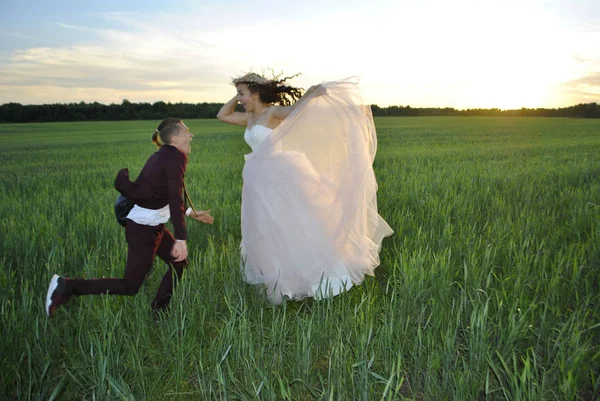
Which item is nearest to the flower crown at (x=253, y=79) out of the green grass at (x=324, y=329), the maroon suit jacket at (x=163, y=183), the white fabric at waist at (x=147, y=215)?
the maroon suit jacket at (x=163, y=183)

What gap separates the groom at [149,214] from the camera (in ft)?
10.4

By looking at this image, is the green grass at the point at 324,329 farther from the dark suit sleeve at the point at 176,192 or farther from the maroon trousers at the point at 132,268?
the dark suit sleeve at the point at 176,192

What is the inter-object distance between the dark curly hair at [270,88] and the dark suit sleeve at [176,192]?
43.0 inches

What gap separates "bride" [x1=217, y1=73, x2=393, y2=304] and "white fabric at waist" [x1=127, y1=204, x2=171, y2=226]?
2.53 ft

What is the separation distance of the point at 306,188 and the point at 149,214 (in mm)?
1226

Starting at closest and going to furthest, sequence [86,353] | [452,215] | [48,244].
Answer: [86,353] → [48,244] → [452,215]

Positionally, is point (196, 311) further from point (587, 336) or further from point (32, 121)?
point (32, 121)

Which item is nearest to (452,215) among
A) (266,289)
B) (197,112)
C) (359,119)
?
(359,119)

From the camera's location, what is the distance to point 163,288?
3.68 m

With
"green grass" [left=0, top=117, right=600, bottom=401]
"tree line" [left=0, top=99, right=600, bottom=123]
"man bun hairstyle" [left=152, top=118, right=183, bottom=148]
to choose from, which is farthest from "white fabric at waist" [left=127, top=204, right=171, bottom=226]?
"tree line" [left=0, top=99, right=600, bottom=123]

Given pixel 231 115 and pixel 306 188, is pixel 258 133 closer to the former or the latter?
pixel 231 115

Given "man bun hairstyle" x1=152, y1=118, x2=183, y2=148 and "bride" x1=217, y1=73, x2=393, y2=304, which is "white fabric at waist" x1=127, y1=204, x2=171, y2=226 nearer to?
"man bun hairstyle" x1=152, y1=118, x2=183, y2=148

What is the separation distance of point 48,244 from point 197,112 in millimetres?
56059

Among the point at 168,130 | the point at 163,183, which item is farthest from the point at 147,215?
the point at 168,130
